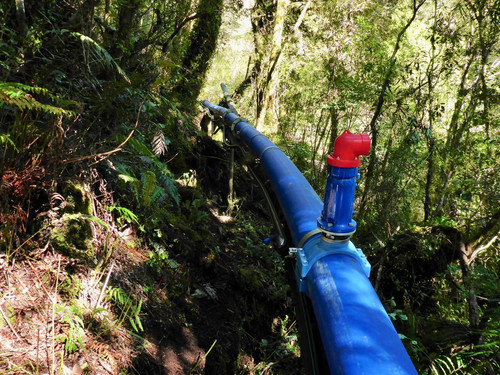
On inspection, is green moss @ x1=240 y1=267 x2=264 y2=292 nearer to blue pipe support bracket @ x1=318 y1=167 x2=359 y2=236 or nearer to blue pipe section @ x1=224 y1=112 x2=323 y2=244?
blue pipe section @ x1=224 y1=112 x2=323 y2=244

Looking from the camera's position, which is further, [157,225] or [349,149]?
[157,225]

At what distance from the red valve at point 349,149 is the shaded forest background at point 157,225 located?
1529 millimetres

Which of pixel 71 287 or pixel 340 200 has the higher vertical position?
pixel 340 200

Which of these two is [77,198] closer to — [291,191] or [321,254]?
[291,191]

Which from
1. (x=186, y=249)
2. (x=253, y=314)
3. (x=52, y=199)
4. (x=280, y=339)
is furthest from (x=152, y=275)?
(x=280, y=339)

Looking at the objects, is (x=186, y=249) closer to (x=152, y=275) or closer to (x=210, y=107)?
(x=152, y=275)

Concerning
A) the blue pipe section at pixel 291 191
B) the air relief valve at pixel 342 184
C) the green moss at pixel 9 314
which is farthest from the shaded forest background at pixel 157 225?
the air relief valve at pixel 342 184

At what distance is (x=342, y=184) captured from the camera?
54.9 inches

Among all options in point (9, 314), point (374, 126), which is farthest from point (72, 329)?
point (374, 126)

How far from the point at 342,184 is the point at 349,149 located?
0.48 ft

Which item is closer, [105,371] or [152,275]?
[105,371]

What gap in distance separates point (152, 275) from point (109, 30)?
2.80 metres

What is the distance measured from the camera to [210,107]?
6.69 m

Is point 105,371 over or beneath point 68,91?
beneath
